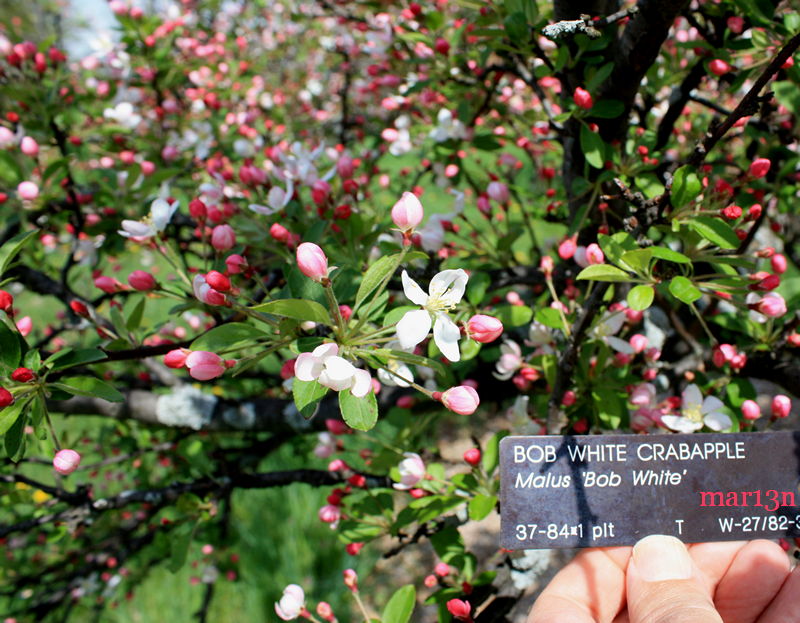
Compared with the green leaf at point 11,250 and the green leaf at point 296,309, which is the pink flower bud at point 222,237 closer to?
the green leaf at point 11,250

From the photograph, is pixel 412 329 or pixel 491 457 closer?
pixel 412 329

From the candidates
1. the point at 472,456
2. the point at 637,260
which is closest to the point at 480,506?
the point at 472,456

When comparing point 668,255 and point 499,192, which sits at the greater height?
point 668,255

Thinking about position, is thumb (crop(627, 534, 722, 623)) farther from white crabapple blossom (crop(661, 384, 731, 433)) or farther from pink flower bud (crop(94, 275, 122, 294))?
pink flower bud (crop(94, 275, 122, 294))

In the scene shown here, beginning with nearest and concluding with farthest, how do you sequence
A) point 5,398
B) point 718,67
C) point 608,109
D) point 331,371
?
point 331,371, point 5,398, point 608,109, point 718,67

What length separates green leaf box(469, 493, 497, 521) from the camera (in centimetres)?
107

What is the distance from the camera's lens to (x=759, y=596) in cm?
103

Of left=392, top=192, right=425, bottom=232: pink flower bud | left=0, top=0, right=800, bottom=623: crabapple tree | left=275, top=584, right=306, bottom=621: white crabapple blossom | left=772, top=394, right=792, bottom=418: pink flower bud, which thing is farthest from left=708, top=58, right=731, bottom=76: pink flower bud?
left=275, top=584, right=306, bottom=621: white crabapple blossom

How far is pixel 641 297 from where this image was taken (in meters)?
0.91

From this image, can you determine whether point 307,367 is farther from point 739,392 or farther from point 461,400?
point 739,392

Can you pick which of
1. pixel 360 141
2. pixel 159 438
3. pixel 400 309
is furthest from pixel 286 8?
pixel 400 309

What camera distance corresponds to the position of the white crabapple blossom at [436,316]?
2.49ft

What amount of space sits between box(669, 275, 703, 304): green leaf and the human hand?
41 centimetres

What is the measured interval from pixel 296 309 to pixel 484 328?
281 millimetres
